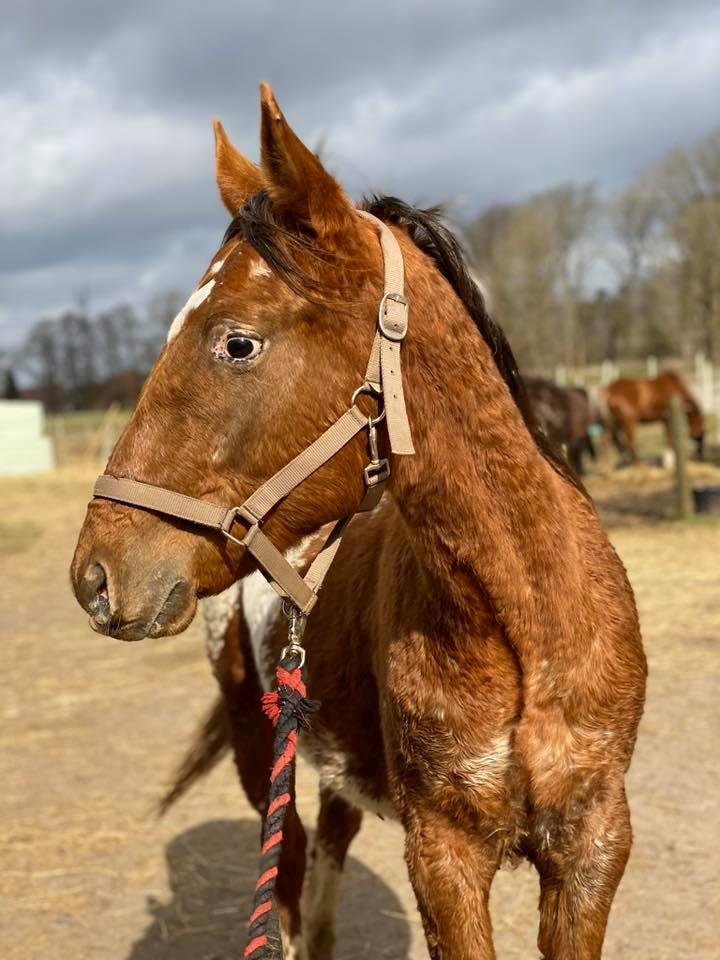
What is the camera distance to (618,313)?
43.1m

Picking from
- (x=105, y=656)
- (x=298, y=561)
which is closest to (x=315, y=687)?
(x=298, y=561)

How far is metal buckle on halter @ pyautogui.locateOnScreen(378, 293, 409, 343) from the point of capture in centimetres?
184

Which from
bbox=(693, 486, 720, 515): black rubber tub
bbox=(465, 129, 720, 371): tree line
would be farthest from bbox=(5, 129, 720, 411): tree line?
bbox=(693, 486, 720, 515): black rubber tub

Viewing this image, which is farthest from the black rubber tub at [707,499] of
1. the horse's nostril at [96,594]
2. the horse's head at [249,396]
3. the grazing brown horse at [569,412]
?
the horse's nostril at [96,594]

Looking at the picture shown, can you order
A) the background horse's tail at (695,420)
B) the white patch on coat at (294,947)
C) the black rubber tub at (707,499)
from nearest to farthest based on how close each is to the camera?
1. the white patch on coat at (294,947)
2. the black rubber tub at (707,499)
3. the background horse's tail at (695,420)

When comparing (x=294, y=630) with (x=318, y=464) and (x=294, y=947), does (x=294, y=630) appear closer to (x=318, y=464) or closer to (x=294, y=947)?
(x=318, y=464)

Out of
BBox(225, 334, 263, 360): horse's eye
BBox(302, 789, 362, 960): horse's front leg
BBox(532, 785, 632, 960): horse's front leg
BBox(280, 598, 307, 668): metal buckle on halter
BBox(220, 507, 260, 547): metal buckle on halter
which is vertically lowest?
BBox(302, 789, 362, 960): horse's front leg

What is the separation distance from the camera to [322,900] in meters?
3.38

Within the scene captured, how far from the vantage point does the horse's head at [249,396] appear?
70.7 inches

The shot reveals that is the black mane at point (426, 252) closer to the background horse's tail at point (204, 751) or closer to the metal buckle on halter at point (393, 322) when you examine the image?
the metal buckle on halter at point (393, 322)

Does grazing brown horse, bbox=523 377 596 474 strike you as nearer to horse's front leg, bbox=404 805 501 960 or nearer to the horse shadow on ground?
the horse shadow on ground

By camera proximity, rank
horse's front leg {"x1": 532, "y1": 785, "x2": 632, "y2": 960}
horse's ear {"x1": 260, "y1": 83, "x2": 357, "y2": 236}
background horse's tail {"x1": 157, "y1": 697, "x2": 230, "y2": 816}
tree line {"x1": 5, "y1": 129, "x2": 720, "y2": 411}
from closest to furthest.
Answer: horse's ear {"x1": 260, "y1": 83, "x2": 357, "y2": 236}, horse's front leg {"x1": 532, "y1": 785, "x2": 632, "y2": 960}, background horse's tail {"x1": 157, "y1": 697, "x2": 230, "y2": 816}, tree line {"x1": 5, "y1": 129, "x2": 720, "y2": 411}

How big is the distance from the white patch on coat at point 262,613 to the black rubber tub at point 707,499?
30.5 ft

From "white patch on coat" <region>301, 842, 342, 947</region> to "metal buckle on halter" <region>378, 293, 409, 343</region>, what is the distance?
2.32 m
